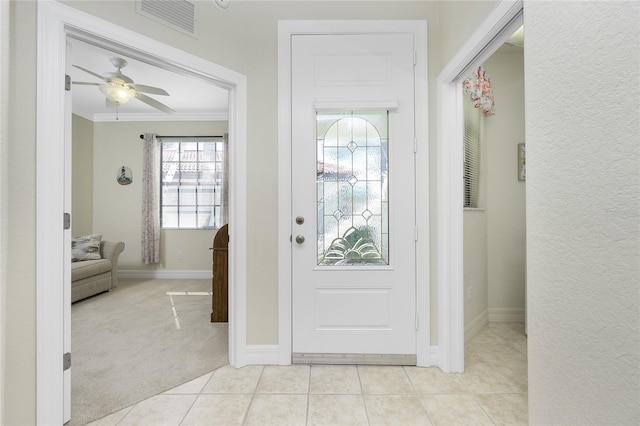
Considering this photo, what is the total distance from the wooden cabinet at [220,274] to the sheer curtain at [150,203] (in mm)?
2544

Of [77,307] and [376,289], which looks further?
[77,307]

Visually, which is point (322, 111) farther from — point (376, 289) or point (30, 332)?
point (30, 332)

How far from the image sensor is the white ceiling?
319 centimetres

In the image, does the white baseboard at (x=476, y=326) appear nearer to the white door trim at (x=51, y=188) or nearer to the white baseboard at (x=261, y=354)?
the white baseboard at (x=261, y=354)

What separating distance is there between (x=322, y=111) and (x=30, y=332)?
1.99 meters

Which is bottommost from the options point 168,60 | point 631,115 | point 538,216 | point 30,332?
point 30,332

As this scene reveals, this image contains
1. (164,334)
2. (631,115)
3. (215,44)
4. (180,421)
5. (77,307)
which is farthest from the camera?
(77,307)

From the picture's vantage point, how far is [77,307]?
10.9ft

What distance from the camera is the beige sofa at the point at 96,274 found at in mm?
3459

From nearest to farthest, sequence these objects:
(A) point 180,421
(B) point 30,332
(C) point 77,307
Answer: (B) point 30,332
(A) point 180,421
(C) point 77,307

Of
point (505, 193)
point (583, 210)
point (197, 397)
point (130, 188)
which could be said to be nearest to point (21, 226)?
point (197, 397)

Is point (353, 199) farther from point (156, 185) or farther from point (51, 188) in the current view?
point (156, 185)

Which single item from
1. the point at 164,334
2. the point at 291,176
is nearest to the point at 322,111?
the point at 291,176

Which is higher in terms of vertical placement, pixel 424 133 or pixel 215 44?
pixel 215 44
